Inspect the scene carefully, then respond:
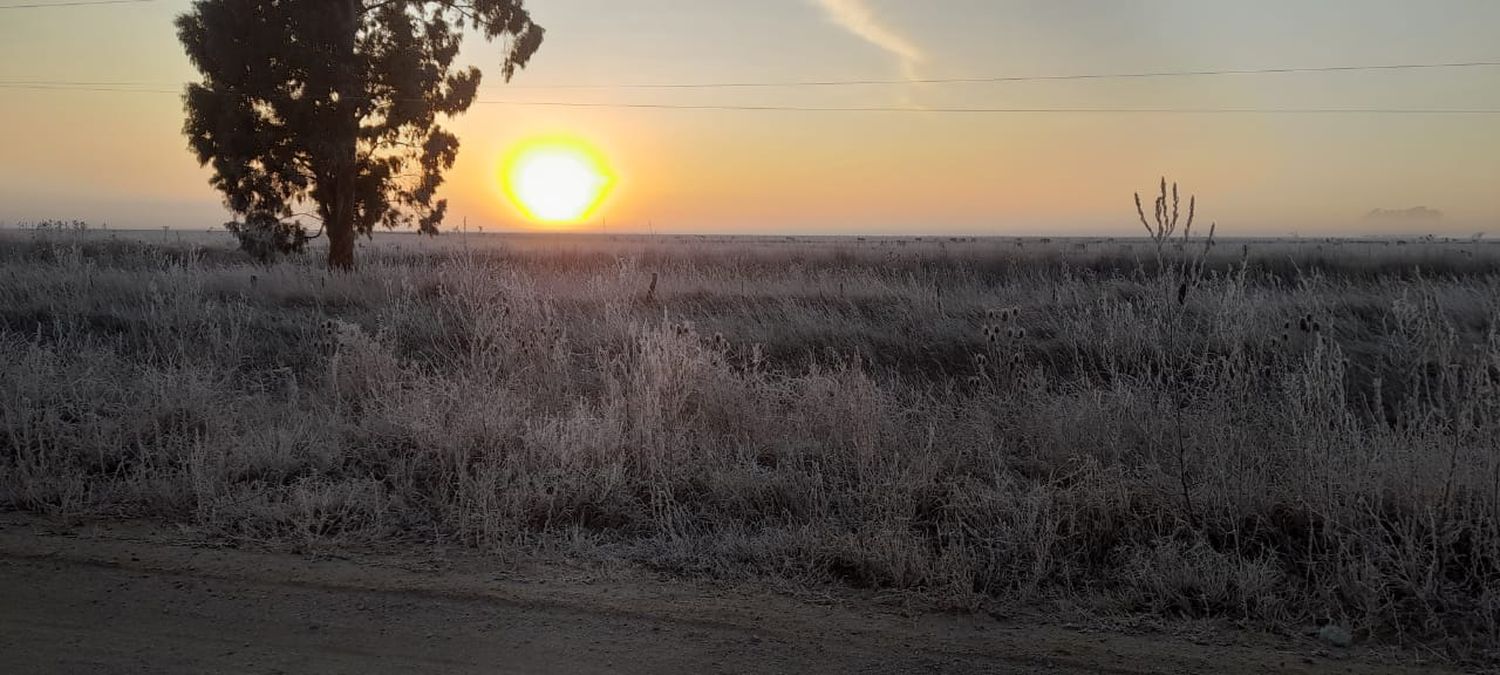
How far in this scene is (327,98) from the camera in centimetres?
1998

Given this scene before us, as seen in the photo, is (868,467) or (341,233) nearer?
(868,467)

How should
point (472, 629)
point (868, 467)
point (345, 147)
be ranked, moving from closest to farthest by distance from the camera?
point (472, 629) < point (868, 467) < point (345, 147)

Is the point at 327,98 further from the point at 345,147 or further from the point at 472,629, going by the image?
the point at 472,629

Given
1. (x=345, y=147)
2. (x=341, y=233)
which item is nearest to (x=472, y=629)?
(x=345, y=147)

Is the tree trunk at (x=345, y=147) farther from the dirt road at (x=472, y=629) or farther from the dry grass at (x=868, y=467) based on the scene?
the dirt road at (x=472, y=629)

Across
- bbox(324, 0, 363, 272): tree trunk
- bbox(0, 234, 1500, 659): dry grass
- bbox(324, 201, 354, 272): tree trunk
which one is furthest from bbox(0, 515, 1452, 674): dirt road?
bbox(324, 201, 354, 272): tree trunk

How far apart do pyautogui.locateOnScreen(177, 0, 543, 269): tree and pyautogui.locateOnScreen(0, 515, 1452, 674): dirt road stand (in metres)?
17.6

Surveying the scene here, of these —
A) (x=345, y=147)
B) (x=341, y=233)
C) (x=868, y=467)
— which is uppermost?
(x=345, y=147)

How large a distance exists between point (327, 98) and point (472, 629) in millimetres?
19408

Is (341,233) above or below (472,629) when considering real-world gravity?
above

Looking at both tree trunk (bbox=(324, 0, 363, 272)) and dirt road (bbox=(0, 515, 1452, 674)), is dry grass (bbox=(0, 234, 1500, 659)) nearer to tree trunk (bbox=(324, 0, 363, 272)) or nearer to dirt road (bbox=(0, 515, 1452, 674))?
dirt road (bbox=(0, 515, 1452, 674))

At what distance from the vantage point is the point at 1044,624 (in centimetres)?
395

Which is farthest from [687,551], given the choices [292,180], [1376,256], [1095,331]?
[1376,256]

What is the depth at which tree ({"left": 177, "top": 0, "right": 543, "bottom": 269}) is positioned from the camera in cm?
1947
